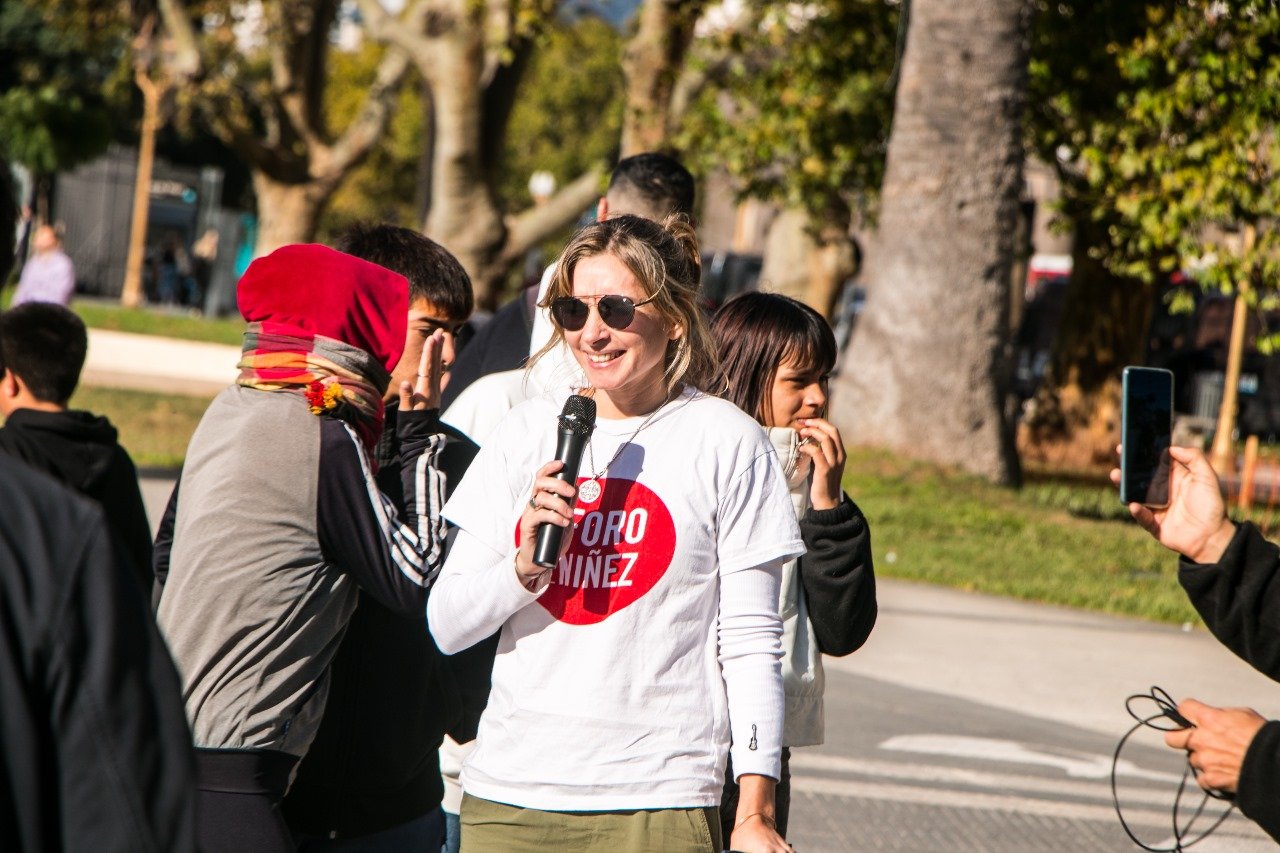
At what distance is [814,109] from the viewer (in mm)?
18188

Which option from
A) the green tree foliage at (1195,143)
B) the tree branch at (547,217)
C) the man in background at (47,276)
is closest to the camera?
the green tree foliage at (1195,143)

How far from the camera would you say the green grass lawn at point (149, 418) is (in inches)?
566

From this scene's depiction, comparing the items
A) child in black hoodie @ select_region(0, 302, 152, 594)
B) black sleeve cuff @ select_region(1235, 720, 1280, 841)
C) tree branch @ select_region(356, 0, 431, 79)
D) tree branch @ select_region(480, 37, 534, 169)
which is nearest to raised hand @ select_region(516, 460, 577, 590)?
black sleeve cuff @ select_region(1235, 720, 1280, 841)

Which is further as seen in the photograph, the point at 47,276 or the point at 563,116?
the point at 563,116

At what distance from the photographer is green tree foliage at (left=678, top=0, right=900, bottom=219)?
60.0ft

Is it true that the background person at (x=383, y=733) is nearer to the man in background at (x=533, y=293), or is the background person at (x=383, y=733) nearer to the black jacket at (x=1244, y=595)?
Answer: the black jacket at (x=1244, y=595)

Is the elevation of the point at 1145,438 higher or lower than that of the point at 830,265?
lower

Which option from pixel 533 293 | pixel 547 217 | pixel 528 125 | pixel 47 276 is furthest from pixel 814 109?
pixel 528 125

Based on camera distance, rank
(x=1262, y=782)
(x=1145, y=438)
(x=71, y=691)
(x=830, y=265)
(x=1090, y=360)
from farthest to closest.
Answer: (x=830, y=265) → (x=1090, y=360) → (x=1145, y=438) → (x=1262, y=782) → (x=71, y=691)

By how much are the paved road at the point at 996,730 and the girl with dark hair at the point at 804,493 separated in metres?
2.51

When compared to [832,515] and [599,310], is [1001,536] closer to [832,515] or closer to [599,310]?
[832,515]

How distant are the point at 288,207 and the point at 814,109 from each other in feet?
35.1

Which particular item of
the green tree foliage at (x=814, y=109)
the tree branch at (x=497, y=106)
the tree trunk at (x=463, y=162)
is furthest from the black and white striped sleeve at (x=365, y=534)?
the tree branch at (x=497, y=106)

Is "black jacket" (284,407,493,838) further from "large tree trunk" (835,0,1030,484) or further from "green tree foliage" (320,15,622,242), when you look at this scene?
"green tree foliage" (320,15,622,242)
